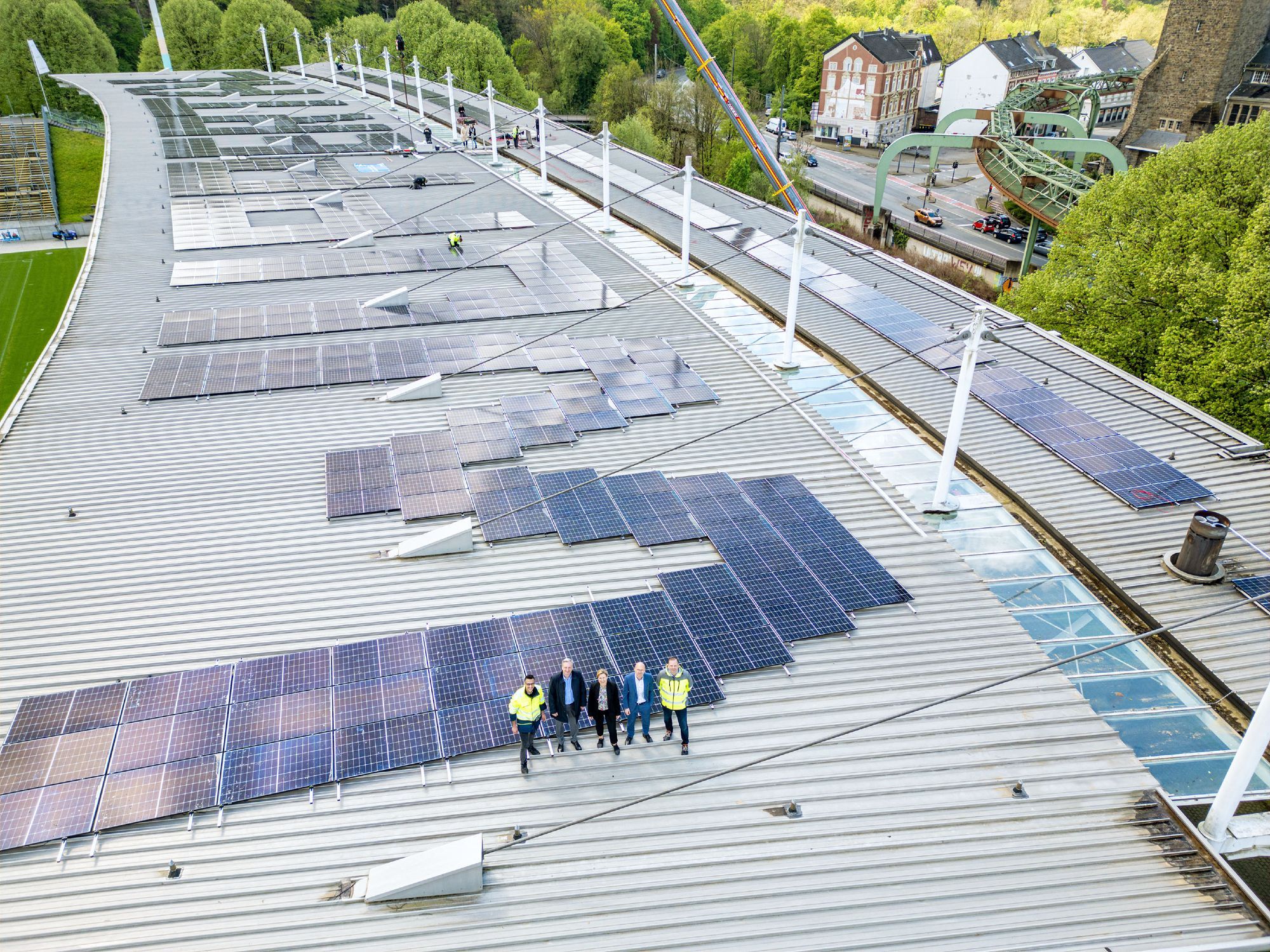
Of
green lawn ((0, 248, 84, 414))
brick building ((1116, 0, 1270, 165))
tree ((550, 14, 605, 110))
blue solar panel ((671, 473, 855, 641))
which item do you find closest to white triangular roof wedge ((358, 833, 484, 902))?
blue solar panel ((671, 473, 855, 641))

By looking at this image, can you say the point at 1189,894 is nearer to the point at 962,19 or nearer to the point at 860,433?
the point at 860,433

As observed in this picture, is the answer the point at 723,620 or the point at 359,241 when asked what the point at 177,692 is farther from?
the point at 359,241

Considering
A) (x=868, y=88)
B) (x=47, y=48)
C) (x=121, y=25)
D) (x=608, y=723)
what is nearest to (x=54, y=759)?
(x=608, y=723)

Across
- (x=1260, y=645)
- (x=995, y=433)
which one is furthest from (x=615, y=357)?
(x=1260, y=645)

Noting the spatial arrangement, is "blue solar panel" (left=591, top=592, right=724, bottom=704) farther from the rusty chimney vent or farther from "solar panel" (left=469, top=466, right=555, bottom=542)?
the rusty chimney vent

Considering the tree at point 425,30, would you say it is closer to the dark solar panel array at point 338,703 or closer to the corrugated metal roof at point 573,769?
the corrugated metal roof at point 573,769

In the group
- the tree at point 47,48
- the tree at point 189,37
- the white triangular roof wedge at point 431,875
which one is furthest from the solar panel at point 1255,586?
the tree at point 189,37
